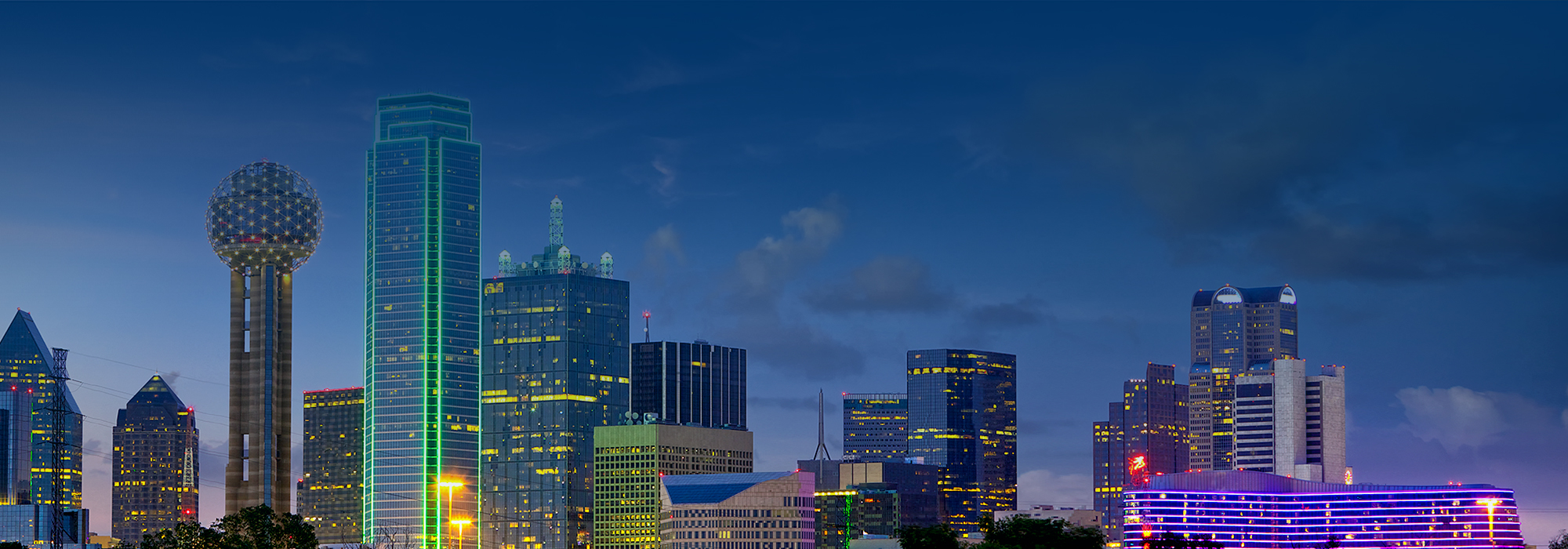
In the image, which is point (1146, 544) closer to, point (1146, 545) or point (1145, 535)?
point (1146, 545)

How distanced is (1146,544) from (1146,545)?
508mm

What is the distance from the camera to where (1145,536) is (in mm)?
196375

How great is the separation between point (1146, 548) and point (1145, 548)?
53cm

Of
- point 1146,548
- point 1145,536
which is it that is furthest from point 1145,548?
point 1145,536

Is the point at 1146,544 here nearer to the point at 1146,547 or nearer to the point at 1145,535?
the point at 1146,547

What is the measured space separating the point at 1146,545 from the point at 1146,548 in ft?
1.13

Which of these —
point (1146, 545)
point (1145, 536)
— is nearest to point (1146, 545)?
point (1146, 545)

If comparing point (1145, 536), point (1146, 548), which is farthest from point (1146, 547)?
point (1145, 536)

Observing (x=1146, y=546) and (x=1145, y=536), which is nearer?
(x=1146, y=546)

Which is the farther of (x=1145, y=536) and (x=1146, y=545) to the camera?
(x=1145, y=536)

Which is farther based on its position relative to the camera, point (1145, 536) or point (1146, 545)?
point (1145, 536)

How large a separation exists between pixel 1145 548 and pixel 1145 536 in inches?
1095

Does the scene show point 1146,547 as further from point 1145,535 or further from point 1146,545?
point 1145,535

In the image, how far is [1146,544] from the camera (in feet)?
559
